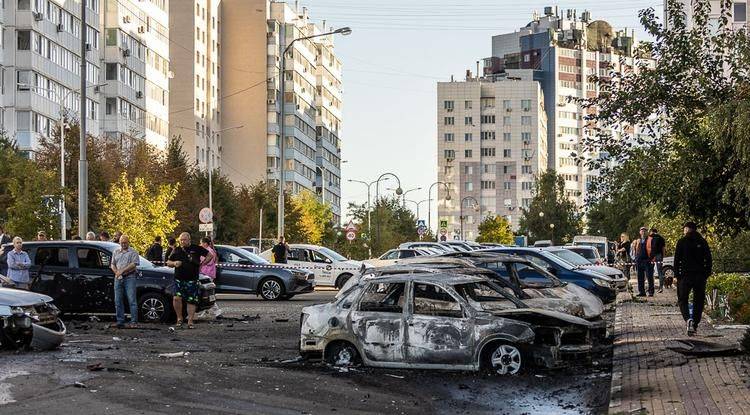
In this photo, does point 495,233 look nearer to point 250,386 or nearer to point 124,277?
point 124,277

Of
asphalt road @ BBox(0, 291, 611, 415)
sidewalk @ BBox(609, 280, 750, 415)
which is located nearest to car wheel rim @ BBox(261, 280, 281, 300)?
sidewalk @ BBox(609, 280, 750, 415)

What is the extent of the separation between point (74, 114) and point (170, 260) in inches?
2327

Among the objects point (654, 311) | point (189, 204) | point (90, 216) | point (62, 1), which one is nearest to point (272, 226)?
point (189, 204)

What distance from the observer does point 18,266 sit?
26.5m

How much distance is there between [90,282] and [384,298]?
11.0 m

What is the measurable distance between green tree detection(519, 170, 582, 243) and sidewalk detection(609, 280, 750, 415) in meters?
113

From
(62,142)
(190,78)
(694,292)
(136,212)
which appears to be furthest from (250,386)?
(190,78)

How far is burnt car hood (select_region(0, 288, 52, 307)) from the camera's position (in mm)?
20531

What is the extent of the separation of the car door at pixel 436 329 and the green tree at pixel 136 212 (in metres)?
43.7

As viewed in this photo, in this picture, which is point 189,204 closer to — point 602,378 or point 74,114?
point 74,114

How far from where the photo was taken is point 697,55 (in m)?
25.0

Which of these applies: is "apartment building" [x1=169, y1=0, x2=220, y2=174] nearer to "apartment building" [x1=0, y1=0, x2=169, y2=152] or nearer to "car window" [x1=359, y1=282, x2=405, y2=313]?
"apartment building" [x1=0, y1=0, x2=169, y2=152]

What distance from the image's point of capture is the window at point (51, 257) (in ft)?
91.7

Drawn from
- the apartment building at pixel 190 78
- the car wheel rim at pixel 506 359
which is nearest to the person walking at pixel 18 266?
the car wheel rim at pixel 506 359
